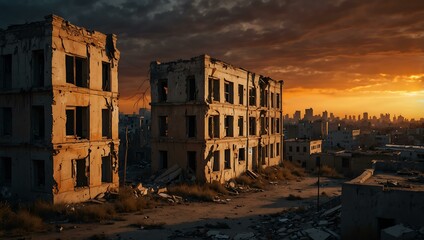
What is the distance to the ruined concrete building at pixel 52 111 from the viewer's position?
60.1ft

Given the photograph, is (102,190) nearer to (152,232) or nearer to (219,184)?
(152,232)

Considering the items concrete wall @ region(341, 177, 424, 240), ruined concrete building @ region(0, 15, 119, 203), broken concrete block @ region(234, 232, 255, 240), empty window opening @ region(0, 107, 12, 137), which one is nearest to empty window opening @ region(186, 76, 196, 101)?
ruined concrete building @ region(0, 15, 119, 203)

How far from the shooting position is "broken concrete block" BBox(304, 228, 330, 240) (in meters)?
12.8

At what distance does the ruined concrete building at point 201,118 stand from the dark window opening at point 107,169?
6.78 m

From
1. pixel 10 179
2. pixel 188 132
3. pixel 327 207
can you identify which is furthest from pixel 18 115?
pixel 327 207

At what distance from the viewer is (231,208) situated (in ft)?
72.7

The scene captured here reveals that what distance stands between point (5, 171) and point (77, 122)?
519 centimetres

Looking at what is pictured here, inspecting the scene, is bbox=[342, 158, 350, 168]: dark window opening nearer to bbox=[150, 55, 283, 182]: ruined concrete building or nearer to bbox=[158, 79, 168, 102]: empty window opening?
bbox=[150, 55, 283, 182]: ruined concrete building

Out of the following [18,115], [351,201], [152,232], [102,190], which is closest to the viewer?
[351,201]

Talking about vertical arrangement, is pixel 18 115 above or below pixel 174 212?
above

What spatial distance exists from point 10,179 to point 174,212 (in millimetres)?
9997

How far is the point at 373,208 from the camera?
1210cm

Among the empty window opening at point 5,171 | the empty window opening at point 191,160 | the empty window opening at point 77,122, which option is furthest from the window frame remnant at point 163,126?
the empty window opening at point 5,171

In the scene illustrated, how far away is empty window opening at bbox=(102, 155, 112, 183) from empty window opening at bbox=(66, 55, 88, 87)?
200 inches
